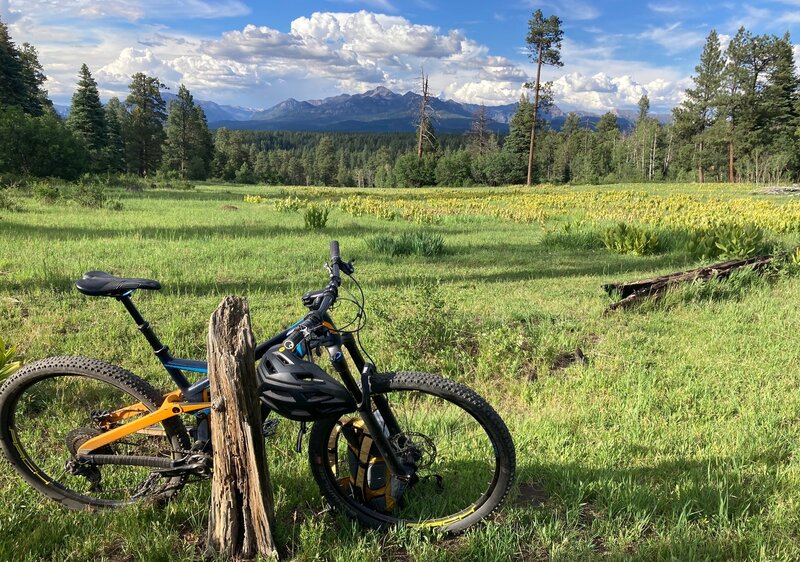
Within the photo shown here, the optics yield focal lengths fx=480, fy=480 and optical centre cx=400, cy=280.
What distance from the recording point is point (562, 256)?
33.2ft

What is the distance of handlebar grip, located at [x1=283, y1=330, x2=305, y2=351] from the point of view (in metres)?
2.08

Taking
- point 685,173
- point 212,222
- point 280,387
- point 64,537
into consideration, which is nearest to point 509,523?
point 280,387

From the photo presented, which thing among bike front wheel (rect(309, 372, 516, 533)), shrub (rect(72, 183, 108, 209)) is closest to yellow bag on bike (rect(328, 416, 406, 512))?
bike front wheel (rect(309, 372, 516, 533))

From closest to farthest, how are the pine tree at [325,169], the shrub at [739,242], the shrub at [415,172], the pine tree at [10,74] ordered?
1. the shrub at [739,242]
2. the pine tree at [10,74]
3. the shrub at [415,172]
4. the pine tree at [325,169]

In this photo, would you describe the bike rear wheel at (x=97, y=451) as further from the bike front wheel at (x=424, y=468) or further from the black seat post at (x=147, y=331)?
the bike front wheel at (x=424, y=468)

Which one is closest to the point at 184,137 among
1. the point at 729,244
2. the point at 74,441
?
the point at 729,244

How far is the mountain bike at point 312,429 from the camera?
2137 mm

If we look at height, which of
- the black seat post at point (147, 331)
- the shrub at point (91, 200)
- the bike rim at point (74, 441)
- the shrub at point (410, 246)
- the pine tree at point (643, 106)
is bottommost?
the bike rim at point (74, 441)

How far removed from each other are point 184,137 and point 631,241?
51.7 metres

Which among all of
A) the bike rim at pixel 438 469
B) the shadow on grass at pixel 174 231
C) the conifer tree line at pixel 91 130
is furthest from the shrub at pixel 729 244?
the conifer tree line at pixel 91 130

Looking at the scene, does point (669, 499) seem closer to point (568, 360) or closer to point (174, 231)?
point (568, 360)

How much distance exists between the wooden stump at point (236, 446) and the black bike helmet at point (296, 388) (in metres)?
0.07

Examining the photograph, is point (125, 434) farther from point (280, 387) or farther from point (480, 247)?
point (480, 247)

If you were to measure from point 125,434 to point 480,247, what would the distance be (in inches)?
360
